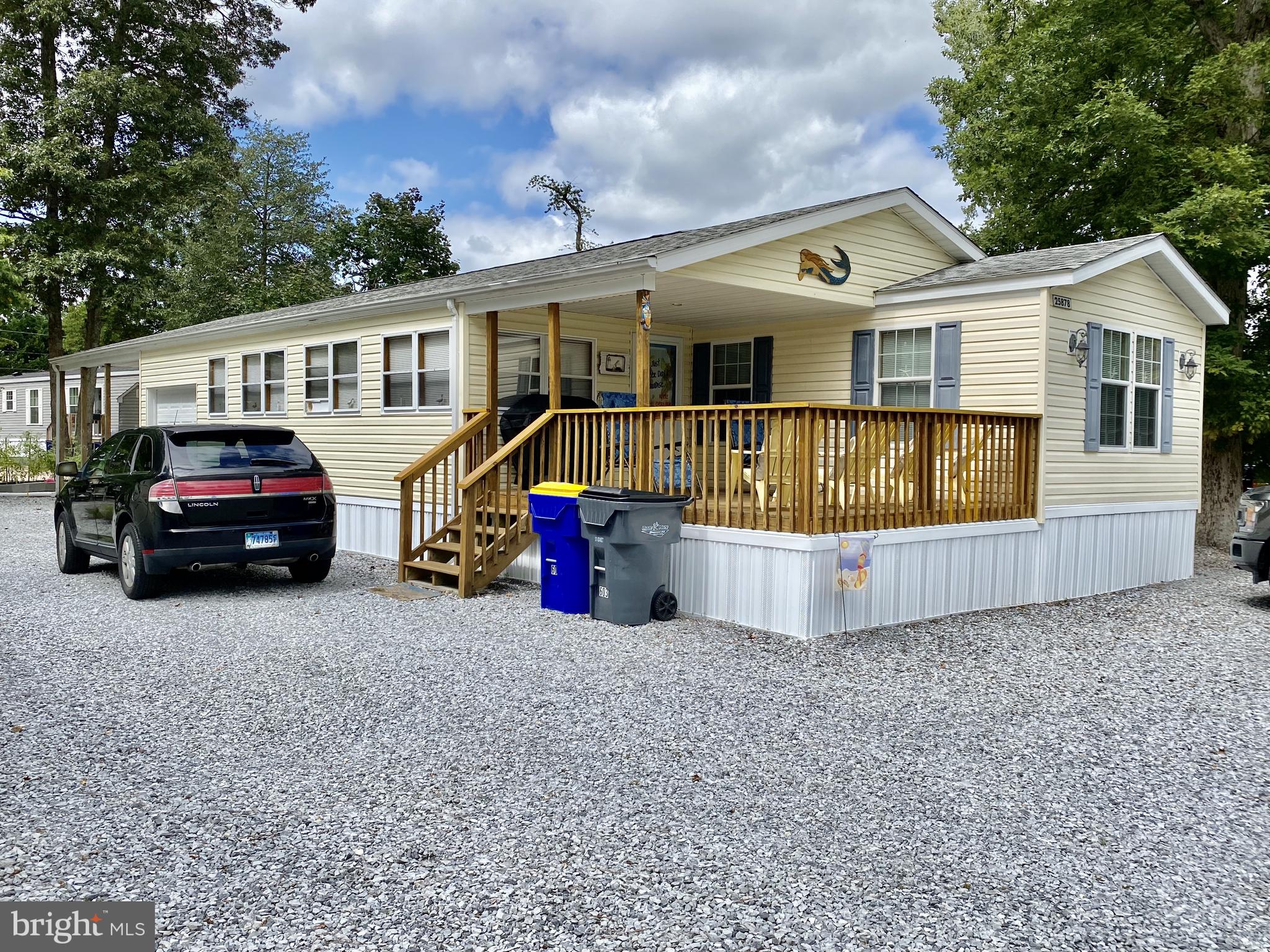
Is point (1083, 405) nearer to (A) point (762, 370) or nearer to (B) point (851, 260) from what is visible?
(B) point (851, 260)

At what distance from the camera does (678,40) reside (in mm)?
19156

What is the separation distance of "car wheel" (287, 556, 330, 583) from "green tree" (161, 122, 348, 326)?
2163 cm

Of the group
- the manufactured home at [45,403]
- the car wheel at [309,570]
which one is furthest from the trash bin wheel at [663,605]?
the manufactured home at [45,403]

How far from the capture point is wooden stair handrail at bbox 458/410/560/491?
28.7 feet

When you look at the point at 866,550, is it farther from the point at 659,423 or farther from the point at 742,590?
the point at 659,423

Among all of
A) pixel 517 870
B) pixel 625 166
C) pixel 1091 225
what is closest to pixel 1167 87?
pixel 1091 225

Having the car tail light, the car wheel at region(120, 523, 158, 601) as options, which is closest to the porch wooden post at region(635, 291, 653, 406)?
the car tail light

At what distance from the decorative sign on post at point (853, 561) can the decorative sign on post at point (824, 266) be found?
3747 mm

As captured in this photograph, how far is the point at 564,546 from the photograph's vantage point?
26.3 ft

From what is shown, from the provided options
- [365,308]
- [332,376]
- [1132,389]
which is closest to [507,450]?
[365,308]

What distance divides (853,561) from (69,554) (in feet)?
27.1

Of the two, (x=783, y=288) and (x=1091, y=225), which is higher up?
(x=1091, y=225)

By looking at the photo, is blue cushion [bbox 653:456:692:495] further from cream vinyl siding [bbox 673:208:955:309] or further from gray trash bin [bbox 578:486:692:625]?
cream vinyl siding [bbox 673:208:955:309]

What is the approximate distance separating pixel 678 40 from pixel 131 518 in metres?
→ 15.3
